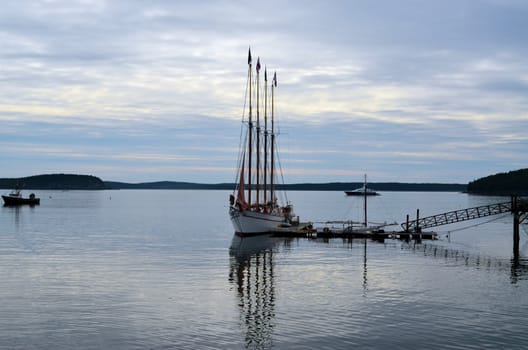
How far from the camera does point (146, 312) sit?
34250 mm

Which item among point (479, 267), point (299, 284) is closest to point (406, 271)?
point (479, 267)

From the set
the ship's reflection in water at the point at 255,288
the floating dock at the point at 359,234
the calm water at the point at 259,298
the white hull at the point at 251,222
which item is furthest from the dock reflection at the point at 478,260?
the white hull at the point at 251,222

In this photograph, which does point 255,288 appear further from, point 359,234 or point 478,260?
point 359,234

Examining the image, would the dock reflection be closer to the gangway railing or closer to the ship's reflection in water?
the gangway railing

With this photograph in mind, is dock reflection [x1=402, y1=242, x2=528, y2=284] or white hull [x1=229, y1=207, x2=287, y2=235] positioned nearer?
dock reflection [x1=402, y1=242, x2=528, y2=284]

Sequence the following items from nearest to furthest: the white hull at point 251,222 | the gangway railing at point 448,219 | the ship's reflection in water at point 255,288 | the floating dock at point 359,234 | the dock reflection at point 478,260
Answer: the ship's reflection in water at point 255,288
the dock reflection at point 478,260
the gangway railing at point 448,219
the floating dock at point 359,234
the white hull at point 251,222

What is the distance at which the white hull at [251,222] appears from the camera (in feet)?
289

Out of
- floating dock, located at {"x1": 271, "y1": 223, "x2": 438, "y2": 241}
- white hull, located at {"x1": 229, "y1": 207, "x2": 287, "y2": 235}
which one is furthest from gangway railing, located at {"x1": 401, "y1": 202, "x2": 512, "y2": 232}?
white hull, located at {"x1": 229, "y1": 207, "x2": 287, "y2": 235}

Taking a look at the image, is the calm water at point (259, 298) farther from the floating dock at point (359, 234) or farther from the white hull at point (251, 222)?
the white hull at point (251, 222)

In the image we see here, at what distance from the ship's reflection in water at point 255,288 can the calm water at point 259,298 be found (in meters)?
0.10

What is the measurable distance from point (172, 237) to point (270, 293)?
50276 millimetres

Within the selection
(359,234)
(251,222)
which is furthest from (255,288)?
(251,222)

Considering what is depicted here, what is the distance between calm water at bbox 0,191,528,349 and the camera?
28984 mm

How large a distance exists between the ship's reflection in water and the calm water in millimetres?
100
